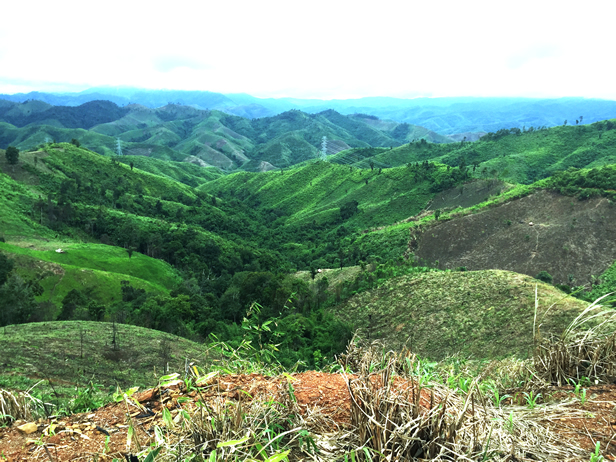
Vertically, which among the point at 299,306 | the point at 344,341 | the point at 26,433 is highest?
the point at 26,433

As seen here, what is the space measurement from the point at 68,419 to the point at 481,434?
Answer: 4268mm

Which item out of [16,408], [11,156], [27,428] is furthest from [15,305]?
[11,156]

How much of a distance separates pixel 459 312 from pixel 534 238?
47933 mm

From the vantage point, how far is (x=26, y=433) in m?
3.84

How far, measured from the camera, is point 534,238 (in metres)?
74.1

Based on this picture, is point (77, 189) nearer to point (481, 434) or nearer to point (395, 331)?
point (395, 331)

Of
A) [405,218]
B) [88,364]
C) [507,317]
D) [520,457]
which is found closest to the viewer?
[520,457]

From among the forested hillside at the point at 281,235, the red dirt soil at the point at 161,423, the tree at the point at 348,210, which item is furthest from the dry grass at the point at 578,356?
the tree at the point at 348,210

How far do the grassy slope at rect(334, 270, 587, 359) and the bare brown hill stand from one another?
1266 inches

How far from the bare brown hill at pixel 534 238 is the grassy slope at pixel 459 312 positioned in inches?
1266

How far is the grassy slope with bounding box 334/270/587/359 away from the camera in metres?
30.7

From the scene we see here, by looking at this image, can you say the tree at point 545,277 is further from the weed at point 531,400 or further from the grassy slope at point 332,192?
the weed at point 531,400

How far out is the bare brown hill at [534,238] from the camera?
68500 millimetres

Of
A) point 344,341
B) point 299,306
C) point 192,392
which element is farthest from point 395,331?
point 192,392
